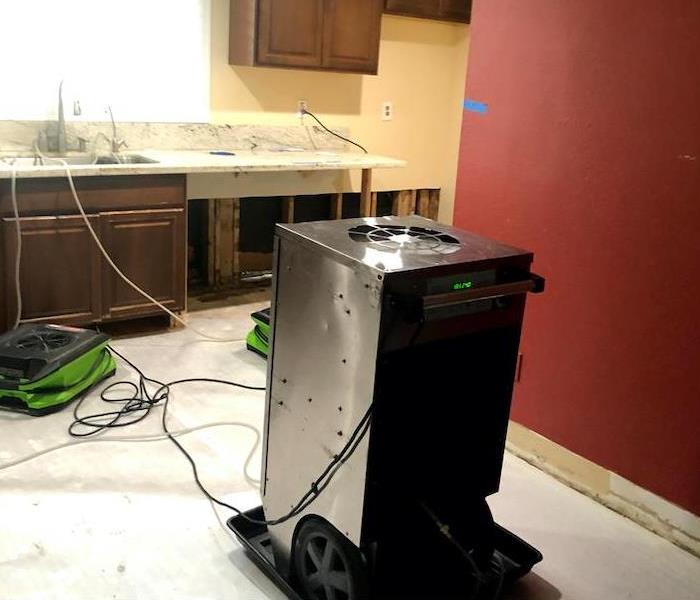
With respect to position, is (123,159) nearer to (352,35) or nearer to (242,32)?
(242,32)

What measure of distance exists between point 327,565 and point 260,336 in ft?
6.37

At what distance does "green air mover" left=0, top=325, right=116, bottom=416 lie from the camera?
9.66 ft

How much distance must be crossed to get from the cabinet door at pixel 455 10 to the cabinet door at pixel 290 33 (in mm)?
1042

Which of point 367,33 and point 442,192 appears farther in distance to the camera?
point 442,192

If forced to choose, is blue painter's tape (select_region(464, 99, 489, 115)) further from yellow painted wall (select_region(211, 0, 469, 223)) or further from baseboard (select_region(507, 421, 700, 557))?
yellow painted wall (select_region(211, 0, 469, 223))

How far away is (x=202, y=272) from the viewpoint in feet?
15.7

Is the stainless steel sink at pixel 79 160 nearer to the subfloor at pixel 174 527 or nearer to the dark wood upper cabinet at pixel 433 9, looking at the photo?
the subfloor at pixel 174 527

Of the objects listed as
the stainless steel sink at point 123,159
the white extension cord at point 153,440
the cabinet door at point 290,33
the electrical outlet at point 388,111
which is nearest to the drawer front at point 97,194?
the stainless steel sink at point 123,159

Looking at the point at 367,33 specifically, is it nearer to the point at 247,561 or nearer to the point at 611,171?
the point at 611,171

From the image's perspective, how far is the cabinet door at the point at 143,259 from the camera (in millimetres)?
3701

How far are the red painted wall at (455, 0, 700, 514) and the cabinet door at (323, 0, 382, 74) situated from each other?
1837mm

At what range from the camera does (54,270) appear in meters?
3.56

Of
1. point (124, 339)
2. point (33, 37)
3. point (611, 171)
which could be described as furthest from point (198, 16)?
point (611, 171)

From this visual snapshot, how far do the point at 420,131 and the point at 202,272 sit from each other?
1.89 m
